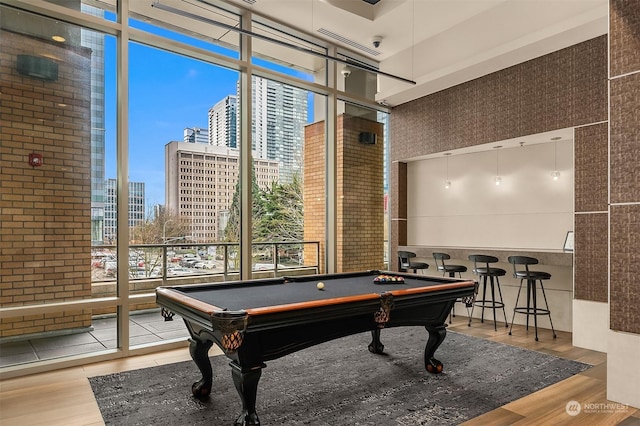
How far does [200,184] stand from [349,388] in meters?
3.04

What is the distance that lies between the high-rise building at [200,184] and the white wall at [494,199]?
3.47 metres

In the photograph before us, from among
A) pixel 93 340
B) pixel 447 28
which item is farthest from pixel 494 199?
pixel 93 340

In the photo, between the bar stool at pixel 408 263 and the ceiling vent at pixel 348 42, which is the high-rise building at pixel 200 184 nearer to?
the ceiling vent at pixel 348 42

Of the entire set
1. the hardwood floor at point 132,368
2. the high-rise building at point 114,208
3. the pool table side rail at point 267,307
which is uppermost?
the high-rise building at point 114,208

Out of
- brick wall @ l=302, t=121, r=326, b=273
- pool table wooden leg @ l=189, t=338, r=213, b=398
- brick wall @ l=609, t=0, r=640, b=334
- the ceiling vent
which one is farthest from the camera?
brick wall @ l=302, t=121, r=326, b=273

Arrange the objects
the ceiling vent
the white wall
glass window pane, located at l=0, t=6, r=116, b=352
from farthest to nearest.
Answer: the ceiling vent < the white wall < glass window pane, located at l=0, t=6, r=116, b=352

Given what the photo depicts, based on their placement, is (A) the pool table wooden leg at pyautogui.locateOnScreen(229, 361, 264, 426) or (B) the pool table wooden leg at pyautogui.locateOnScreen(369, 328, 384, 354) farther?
(B) the pool table wooden leg at pyautogui.locateOnScreen(369, 328, 384, 354)

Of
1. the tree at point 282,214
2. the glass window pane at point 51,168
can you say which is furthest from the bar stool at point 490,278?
the glass window pane at point 51,168

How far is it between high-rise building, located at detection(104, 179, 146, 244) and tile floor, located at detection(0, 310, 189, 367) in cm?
95

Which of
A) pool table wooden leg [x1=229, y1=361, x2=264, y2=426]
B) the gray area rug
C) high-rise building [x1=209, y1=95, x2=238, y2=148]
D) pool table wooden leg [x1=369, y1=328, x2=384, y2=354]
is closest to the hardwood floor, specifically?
the gray area rug

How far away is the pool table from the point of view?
2.51m

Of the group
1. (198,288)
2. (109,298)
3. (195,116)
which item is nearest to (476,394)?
(198,288)

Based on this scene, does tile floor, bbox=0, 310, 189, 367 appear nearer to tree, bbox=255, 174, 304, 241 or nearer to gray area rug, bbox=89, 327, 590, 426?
gray area rug, bbox=89, 327, 590, 426

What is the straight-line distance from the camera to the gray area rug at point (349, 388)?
2.99m
